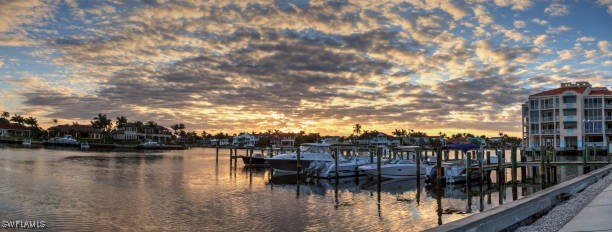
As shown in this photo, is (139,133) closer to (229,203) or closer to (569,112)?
(569,112)

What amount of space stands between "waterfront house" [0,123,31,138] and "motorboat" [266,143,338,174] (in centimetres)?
13706

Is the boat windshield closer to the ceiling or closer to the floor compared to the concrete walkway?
closer to the ceiling

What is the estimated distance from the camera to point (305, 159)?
46750 millimetres

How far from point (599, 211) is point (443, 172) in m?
26.4

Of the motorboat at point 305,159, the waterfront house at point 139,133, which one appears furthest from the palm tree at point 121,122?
the motorboat at point 305,159

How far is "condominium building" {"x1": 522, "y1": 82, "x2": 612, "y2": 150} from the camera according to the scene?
88.1 metres

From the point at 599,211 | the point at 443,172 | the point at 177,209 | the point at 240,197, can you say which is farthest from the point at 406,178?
the point at 599,211

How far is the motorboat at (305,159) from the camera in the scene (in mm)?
46438

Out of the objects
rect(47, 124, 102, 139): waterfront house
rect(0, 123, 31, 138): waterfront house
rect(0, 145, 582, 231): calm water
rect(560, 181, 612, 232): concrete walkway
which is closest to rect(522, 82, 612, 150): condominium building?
rect(0, 145, 582, 231): calm water

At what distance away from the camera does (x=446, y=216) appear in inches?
915

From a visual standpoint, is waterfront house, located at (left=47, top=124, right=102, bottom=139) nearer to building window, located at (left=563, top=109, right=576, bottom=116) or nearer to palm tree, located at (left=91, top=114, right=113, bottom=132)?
palm tree, located at (left=91, top=114, right=113, bottom=132)

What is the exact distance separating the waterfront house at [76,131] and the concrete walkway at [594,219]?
6701 inches

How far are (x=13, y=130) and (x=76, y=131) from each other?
2079 centimetres

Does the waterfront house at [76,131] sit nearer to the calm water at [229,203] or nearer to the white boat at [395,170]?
the calm water at [229,203]
